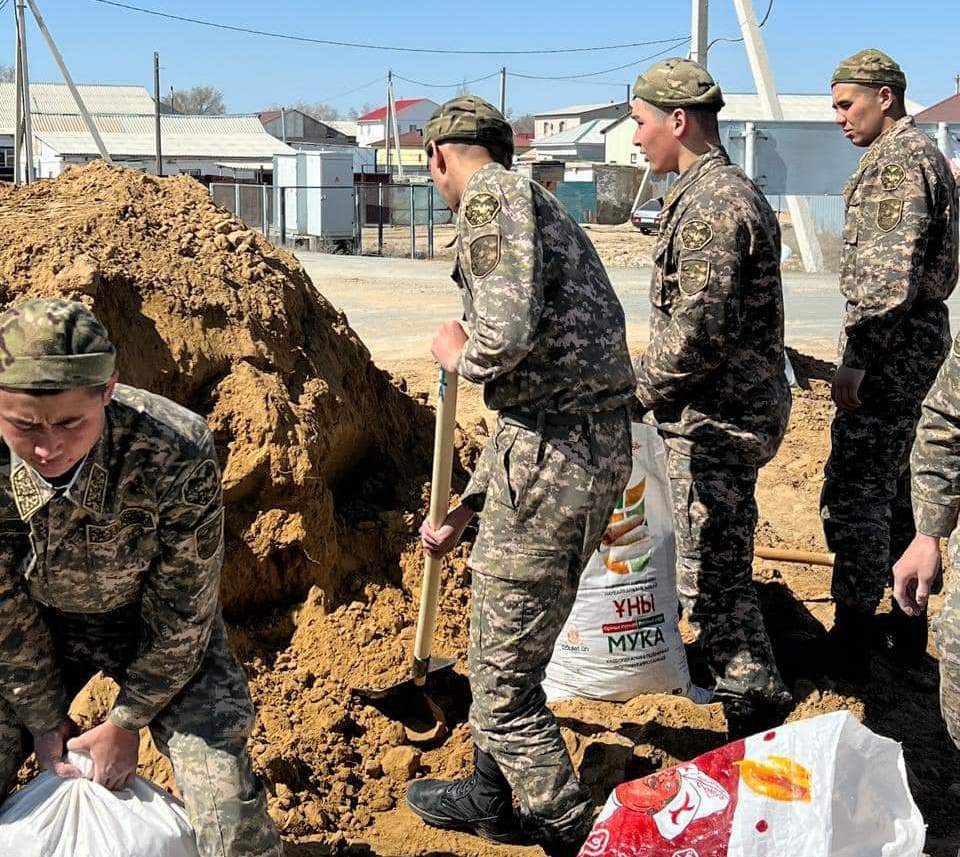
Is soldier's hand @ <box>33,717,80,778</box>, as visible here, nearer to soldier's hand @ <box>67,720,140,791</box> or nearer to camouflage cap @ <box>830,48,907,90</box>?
soldier's hand @ <box>67,720,140,791</box>

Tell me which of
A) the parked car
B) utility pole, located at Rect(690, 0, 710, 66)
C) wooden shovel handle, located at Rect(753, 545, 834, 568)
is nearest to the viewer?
wooden shovel handle, located at Rect(753, 545, 834, 568)

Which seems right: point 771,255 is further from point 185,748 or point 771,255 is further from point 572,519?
point 185,748

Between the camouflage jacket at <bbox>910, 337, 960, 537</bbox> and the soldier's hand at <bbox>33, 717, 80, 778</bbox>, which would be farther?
the camouflage jacket at <bbox>910, 337, 960, 537</bbox>

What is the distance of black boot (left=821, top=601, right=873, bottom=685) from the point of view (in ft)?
14.8

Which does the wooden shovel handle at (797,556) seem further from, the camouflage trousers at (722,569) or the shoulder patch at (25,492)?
the shoulder patch at (25,492)

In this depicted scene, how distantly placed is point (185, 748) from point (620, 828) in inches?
37.7

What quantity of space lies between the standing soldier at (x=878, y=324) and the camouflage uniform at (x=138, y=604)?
2559mm

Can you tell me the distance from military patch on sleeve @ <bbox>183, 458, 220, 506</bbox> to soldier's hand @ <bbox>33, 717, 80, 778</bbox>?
62 cm

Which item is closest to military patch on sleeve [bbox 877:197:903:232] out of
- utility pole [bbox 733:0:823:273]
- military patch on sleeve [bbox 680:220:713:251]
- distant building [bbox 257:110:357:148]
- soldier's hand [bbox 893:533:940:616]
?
military patch on sleeve [bbox 680:220:713:251]

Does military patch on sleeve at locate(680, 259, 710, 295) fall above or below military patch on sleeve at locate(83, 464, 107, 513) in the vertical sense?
above

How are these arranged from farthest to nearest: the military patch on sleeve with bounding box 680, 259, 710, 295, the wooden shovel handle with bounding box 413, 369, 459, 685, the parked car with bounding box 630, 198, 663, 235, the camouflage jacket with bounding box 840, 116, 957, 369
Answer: the parked car with bounding box 630, 198, 663, 235
the camouflage jacket with bounding box 840, 116, 957, 369
the military patch on sleeve with bounding box 680, 259, 710, 295
the wooden shovel handle with bounding box 413, 369, 459, 685

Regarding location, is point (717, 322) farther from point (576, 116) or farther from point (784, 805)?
point (576, 116)

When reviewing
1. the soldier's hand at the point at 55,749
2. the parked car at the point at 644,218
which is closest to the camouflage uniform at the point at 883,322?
the soldier's hand at the point at 55,749

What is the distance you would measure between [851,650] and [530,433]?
2097mm
